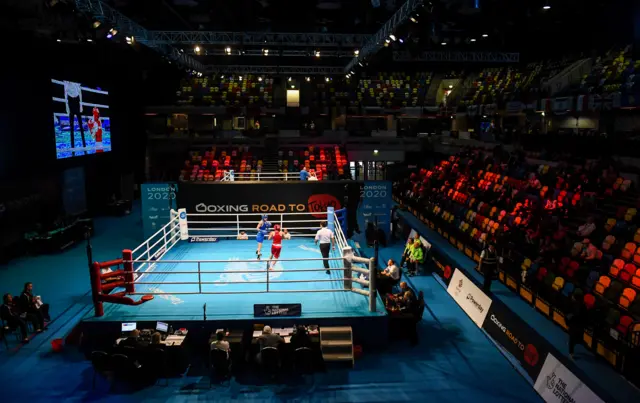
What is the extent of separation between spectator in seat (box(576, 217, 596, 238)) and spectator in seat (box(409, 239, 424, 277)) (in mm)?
4177

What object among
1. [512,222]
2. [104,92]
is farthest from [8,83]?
[512,222]

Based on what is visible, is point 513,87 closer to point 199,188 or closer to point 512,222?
point 512,222

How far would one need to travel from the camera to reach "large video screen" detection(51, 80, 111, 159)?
16.9 meters

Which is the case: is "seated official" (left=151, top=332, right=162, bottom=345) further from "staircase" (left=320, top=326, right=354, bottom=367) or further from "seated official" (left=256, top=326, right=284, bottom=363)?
"staircase" (left=320, top=326, right=354, bottom=367)

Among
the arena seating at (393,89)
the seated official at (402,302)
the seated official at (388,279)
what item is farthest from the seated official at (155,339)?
the arena seating at (393,89)

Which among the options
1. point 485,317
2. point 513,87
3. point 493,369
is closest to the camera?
point 493,369

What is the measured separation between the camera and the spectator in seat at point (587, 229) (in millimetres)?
11336

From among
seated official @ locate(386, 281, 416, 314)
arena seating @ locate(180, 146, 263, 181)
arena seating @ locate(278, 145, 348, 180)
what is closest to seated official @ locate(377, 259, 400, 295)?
seated official @ locate(386, 281, 416, 314)

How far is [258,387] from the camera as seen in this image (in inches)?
304

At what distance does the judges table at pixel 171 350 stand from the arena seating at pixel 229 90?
24311 mm

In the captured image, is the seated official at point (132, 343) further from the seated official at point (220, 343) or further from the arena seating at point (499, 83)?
the arena seating at point (499, 83)

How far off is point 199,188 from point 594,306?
11.3 m

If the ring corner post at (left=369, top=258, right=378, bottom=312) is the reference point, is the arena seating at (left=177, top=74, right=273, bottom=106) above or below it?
above

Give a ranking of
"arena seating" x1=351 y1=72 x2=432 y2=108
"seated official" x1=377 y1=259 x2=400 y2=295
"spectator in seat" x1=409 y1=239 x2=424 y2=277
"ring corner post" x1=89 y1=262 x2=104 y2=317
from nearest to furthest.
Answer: "ring corner post" x1=89 y1=262 x2=104 y2=317, "seated official" x1=377 y1=259 x2=400 y2=295, "spectator in seat" x1=409 y1=239 x2=424 y2=277, "arena seating" x1=351 y1=72 x2=432 y2=108
